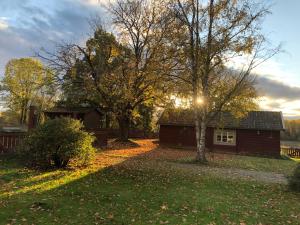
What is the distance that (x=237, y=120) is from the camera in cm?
3084

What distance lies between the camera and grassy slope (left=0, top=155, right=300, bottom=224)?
24.4 feet

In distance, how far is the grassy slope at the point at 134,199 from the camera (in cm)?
745

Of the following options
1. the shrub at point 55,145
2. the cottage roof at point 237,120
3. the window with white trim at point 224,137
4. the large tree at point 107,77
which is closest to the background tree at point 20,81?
the large tree at point 107,77

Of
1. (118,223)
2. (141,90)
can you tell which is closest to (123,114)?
(141,90)

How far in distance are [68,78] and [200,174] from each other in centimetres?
1807

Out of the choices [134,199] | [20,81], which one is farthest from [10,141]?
[20,81]

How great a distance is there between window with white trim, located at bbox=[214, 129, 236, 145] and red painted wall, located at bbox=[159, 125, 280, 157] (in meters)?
0.32

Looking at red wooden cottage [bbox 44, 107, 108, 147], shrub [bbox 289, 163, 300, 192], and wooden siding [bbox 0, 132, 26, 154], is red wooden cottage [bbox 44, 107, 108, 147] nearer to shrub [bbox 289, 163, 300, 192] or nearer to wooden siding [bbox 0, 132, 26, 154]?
wooden siding [bbox 0, 132, 26, 154]

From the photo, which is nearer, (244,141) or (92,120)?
(244,141)

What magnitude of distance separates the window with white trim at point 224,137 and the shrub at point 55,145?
1979 centimetres

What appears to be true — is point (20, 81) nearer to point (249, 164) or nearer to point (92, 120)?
point (92, 120)

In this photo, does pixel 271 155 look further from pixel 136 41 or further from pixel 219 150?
pixel 136 41

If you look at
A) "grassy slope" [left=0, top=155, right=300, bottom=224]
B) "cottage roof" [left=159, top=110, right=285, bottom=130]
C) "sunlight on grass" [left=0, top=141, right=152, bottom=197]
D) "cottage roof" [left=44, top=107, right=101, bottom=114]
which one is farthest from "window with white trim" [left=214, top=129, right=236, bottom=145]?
"sunlight on grass" [left=0, top=141, right=152, bottom=197]

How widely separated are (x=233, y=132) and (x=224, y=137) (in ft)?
3.33
